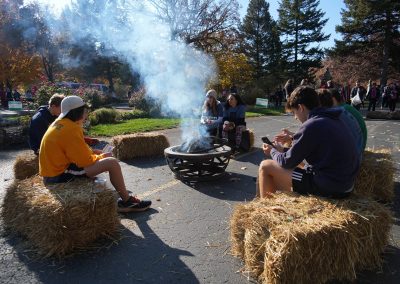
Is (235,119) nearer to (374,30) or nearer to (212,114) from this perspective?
(212,114)

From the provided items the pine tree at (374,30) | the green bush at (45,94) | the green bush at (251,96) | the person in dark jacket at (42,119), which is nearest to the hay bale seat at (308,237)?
the person in dark jacket at (42,119)

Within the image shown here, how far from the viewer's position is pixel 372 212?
9.96 feet

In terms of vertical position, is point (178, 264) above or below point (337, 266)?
below

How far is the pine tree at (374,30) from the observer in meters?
31.8

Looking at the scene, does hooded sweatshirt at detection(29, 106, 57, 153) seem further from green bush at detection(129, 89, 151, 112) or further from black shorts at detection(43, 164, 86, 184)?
green bush at detection(129, 89, 151, 112)

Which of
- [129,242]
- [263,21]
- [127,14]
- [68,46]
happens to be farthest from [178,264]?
[263,21]

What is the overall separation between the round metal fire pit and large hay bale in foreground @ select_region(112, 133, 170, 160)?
188 centimetres

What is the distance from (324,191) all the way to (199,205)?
2006mm

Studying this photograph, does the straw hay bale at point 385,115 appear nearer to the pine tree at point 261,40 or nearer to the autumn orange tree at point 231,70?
the autumn orange tree at point 231,70

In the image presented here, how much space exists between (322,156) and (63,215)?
2694 mm

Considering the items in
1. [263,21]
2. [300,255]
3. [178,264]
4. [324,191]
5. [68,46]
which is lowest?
[178,264]

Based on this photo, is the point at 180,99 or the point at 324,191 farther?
the point at 180,99

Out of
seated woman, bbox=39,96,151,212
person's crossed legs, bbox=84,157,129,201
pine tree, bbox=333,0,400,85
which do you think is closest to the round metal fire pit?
person's crossed legs, bbox=84,157,129,201

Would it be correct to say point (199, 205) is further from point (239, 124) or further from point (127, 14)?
point (127, 14)
